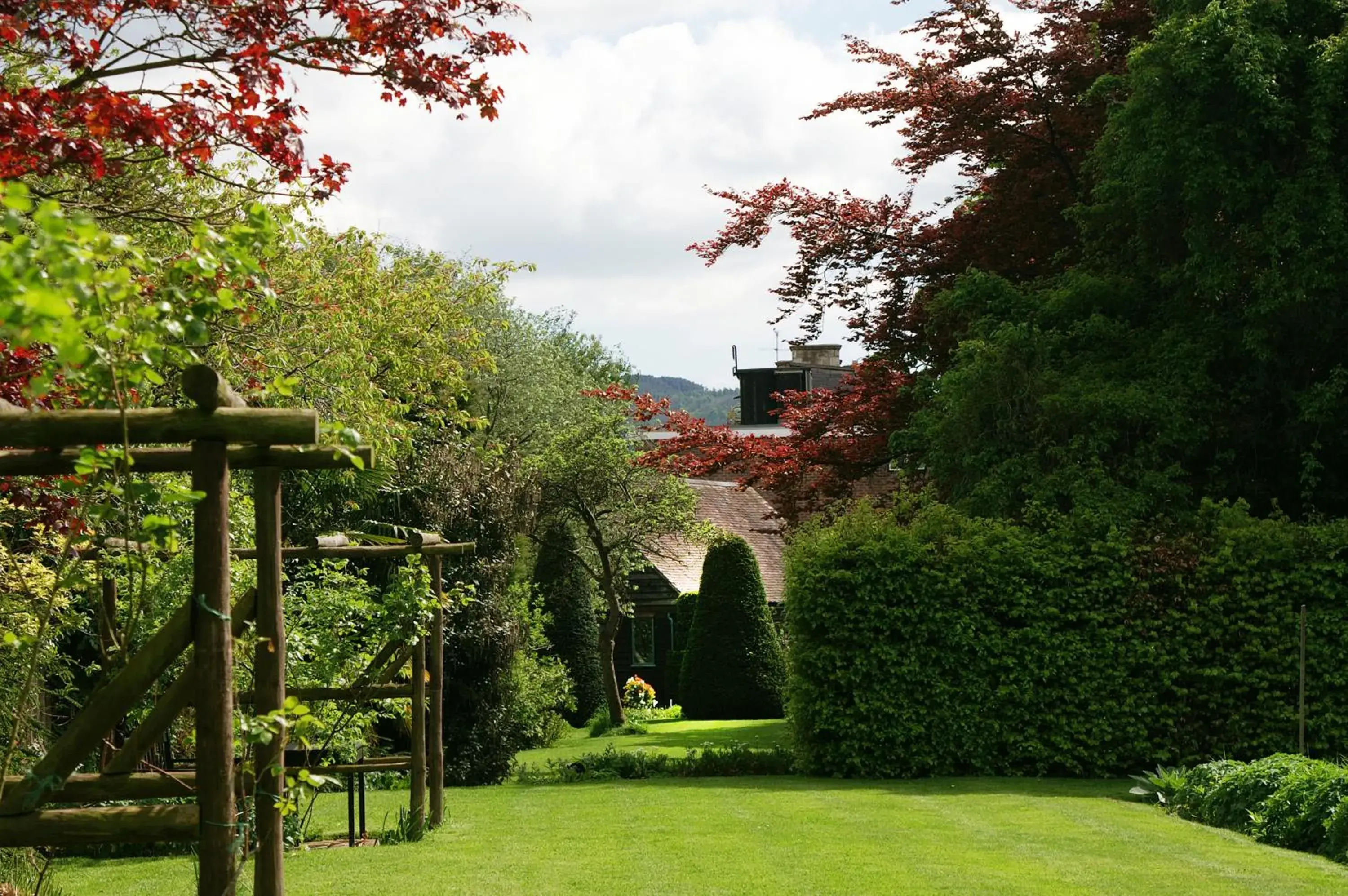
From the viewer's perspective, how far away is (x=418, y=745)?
37.2 feet

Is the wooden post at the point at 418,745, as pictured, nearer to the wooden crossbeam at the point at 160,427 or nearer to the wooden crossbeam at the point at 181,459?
the wooden crossbeam at the point at 181,459

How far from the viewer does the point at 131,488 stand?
415cm

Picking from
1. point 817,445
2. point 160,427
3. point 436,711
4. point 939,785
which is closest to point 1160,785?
point 939,785

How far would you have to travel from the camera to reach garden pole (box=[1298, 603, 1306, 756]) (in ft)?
44.3

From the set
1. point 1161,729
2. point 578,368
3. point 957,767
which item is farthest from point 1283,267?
point 578,368

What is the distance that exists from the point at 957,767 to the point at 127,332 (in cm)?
1348

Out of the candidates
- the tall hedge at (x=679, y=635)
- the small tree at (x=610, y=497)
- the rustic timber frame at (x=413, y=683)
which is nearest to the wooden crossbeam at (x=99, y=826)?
the rustic timber frame at (x=413, y=683)

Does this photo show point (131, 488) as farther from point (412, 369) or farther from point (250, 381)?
point (412, 369)

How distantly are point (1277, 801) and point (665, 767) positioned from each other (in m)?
8.20

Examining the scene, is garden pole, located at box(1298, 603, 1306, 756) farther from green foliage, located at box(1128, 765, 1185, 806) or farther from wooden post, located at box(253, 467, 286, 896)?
wooden post, located at box(253, 467, 286, 896)

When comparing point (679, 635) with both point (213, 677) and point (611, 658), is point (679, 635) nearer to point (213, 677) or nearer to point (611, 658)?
point (611, 658)

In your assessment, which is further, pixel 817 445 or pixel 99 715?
pixel 817 445

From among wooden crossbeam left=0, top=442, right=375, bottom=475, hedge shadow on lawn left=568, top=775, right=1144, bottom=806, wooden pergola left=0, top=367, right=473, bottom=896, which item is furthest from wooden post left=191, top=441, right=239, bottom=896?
hedge shadow on lawn left=568, top=775, right=1144, bottom=806

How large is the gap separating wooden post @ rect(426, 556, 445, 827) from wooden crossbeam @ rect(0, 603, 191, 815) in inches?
267
